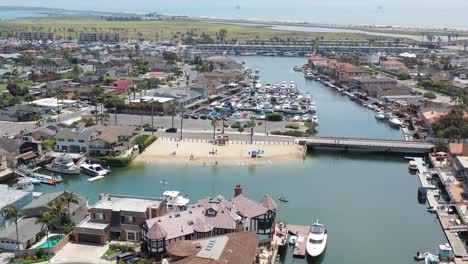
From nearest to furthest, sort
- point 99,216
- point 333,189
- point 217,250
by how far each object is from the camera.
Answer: point 217,250, point 99,216, point 333,189

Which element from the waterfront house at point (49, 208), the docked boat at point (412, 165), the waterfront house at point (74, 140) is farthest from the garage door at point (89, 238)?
the docked boat at point (412, 165)

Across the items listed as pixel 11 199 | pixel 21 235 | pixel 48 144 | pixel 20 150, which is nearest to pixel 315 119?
pixel 48 144

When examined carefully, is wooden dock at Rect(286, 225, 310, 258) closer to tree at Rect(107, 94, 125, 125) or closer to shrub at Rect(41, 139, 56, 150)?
shrub at Rect(41, 139, 56, 150)

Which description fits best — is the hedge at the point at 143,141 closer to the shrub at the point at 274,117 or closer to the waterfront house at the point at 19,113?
the shrub at the point at 274,117

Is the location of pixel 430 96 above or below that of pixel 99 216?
above

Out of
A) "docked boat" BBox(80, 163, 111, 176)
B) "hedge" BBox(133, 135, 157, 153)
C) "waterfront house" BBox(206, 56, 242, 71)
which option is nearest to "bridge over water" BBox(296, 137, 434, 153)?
"hedge" BBox(133, 135, 157, 153)

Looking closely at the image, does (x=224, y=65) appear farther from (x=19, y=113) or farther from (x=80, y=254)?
(x=80, y=254)

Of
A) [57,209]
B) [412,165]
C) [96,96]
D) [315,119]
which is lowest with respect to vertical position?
[412,165]
